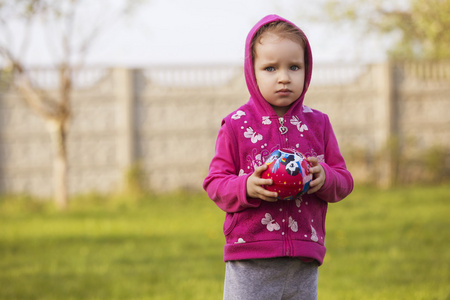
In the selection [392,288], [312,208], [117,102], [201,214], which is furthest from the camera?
[117,102]

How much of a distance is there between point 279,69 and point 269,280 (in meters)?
0.83

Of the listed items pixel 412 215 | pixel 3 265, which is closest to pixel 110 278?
pixel 3 265

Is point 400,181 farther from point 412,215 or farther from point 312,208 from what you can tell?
point 312,208

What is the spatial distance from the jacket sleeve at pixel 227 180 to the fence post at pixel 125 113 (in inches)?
420

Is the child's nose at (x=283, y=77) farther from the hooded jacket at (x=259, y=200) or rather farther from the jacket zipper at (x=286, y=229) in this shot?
the jacket zipper at (x=286, y=229)

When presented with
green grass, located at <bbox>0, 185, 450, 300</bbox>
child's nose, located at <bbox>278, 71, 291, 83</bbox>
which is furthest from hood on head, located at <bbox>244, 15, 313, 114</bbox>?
green grass, located at <bbox>0, 185, 450, 300</bbox>

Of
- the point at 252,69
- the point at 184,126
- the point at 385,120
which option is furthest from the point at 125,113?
the point at 252,69

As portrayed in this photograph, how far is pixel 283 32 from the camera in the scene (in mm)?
2342

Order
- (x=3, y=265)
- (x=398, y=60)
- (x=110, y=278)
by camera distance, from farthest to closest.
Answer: (x=398, y=60) → (x=3, y=265) → (x=110, y=278)

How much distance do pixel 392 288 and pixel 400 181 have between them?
908cm

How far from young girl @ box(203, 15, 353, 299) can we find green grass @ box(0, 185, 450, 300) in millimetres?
2709

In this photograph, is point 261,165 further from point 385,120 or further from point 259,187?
point 385,120

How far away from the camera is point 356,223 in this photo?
29.0ft

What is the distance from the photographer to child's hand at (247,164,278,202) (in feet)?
7.17
